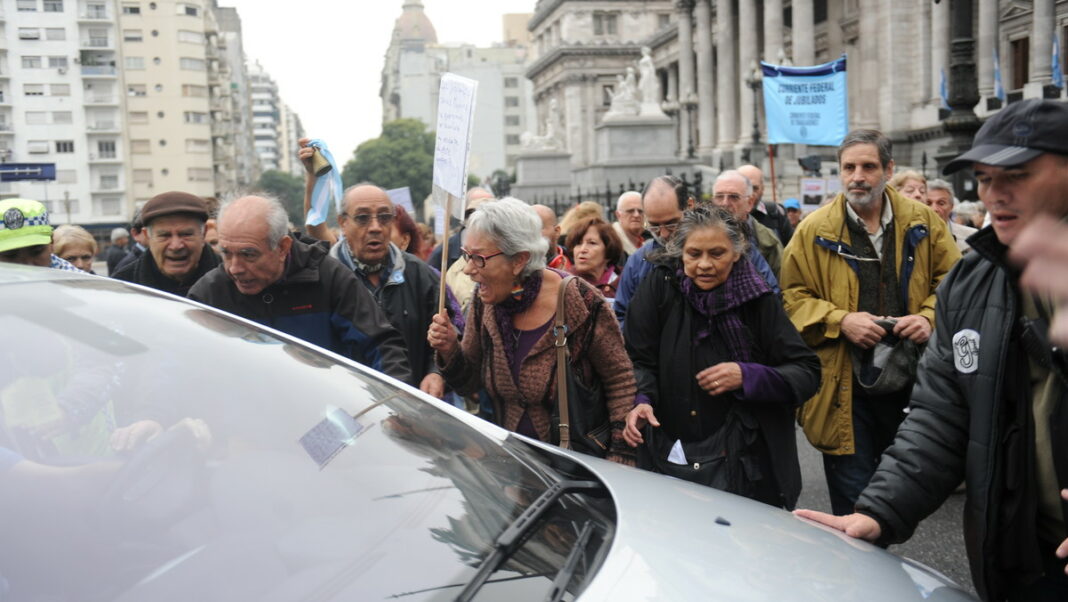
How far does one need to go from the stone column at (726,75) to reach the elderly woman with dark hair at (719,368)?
53.3 m

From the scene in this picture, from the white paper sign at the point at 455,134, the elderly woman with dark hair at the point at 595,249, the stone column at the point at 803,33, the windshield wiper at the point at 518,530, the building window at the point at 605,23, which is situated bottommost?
the windshield wiper at the point at 518,530

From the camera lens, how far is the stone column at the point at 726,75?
186 ft

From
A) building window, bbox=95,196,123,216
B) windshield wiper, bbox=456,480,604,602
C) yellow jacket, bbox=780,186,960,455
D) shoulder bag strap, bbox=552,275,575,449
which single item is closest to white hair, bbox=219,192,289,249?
shoulder bag strap, bbox=552,275,575,449

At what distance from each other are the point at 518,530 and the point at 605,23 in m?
93.1

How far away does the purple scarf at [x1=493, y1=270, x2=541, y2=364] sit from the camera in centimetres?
409

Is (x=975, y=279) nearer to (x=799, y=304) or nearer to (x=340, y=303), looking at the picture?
(x=799, y=304)

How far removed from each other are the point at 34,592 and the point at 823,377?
3760mm

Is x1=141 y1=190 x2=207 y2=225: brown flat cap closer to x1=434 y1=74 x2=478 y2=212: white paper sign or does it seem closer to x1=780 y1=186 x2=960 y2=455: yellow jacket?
x1=434 y1=74 x2=478 y2=212: white paper sign

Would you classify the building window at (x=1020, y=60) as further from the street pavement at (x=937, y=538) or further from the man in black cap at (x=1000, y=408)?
the man in black cap at (x=1000, y=408)

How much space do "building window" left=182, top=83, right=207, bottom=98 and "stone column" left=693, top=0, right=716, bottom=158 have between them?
→ 39.1 metres

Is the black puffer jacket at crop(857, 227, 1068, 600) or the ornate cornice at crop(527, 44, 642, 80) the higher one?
the ornate cornice at crop(527, 44, 642, 80)

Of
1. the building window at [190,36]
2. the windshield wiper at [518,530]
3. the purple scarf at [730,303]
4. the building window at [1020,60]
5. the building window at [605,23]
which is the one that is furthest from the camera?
the building window at [605,23]

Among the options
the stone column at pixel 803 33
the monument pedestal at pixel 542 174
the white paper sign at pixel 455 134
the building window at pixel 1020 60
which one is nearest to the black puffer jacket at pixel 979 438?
the white paper sign at pixel 455 134

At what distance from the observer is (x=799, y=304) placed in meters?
4.76
